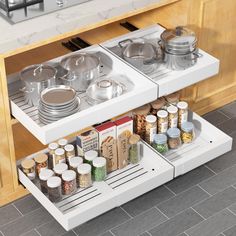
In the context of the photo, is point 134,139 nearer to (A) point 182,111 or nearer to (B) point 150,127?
(B) point 150,127

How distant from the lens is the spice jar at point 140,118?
337 centimetres

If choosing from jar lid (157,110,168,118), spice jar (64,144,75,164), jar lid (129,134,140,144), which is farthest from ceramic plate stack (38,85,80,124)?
jar lid (157,110,168,118)

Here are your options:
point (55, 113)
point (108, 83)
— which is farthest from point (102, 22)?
point (55, 113)

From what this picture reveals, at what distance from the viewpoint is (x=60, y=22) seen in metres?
2.94

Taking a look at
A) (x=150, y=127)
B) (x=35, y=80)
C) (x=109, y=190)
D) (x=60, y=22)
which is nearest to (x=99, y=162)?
(x=109, y=190)

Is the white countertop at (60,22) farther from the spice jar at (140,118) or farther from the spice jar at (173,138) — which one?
the spice jar at (173,138)

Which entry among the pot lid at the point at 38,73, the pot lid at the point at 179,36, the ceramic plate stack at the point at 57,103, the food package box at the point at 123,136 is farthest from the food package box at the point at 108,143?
the pot lid at the point at 179,36

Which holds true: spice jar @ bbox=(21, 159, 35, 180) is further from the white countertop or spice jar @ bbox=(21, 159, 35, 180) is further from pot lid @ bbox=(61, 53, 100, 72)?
the white countertop

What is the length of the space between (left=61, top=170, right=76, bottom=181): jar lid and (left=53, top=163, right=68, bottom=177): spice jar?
2cm

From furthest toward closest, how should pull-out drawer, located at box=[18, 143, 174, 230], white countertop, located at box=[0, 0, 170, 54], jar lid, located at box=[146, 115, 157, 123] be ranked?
jar lid, located at box=[146, 115, 157, 123], pull-out drawer, located at box=[18, 143, 174, 230], white countertop, located at box=[0, 0, 170, 54]

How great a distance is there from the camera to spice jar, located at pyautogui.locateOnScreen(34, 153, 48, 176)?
10.4ft

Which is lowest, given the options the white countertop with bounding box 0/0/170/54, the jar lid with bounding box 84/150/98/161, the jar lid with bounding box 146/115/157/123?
the jar lid with bounding box 84/150/98/161

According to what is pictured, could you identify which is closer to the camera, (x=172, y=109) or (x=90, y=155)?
(x=90, y=155)

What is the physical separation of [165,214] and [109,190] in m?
0.33
